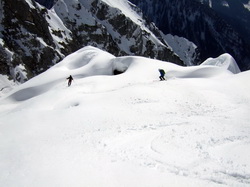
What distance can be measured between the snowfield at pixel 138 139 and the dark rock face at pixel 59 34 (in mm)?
70264

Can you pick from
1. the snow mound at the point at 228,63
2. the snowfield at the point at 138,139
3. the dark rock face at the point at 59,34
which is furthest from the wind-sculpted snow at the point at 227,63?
the dark rock face at the point at 59,34

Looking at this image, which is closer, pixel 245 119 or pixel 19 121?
pixel 245 119

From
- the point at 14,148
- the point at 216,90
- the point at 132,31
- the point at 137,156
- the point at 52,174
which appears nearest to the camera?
the point at 52,174

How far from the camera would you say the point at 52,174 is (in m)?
8.59

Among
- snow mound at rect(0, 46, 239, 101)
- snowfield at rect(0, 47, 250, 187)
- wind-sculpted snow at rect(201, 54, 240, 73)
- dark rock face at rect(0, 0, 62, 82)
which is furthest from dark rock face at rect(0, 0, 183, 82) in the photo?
snowfield at rect(0, 47, 250, 187)

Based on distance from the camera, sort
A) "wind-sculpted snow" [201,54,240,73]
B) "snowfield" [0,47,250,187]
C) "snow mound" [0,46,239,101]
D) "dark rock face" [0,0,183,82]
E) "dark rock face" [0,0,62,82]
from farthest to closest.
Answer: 1. "dark rock face" [0,0,183,82]
2. "dark rock face" [0,0,62,82]
3. "wind-sculpted snow" [201,54,240,73]
4. "snow mound" [0,46,239,101]
5. "snowfield" [0,47,250,187]

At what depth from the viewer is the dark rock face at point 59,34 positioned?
301 ft

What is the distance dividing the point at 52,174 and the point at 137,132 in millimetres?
4548

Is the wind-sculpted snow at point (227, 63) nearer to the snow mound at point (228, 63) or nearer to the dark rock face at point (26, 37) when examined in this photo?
the snow mound at point (228, 63)

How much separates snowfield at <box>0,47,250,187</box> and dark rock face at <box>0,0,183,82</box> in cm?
7026

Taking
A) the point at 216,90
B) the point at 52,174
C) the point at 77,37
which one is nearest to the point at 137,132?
Answer: the point at 52,174

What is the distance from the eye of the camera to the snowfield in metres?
8.36

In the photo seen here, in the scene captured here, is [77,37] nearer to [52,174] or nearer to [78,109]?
[78,109]

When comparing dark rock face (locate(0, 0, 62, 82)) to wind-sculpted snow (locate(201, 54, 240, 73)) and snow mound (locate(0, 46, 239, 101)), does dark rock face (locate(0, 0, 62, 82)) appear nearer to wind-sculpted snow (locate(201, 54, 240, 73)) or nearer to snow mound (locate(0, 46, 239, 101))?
snow mound (locate(0, 46, 239, 101))
